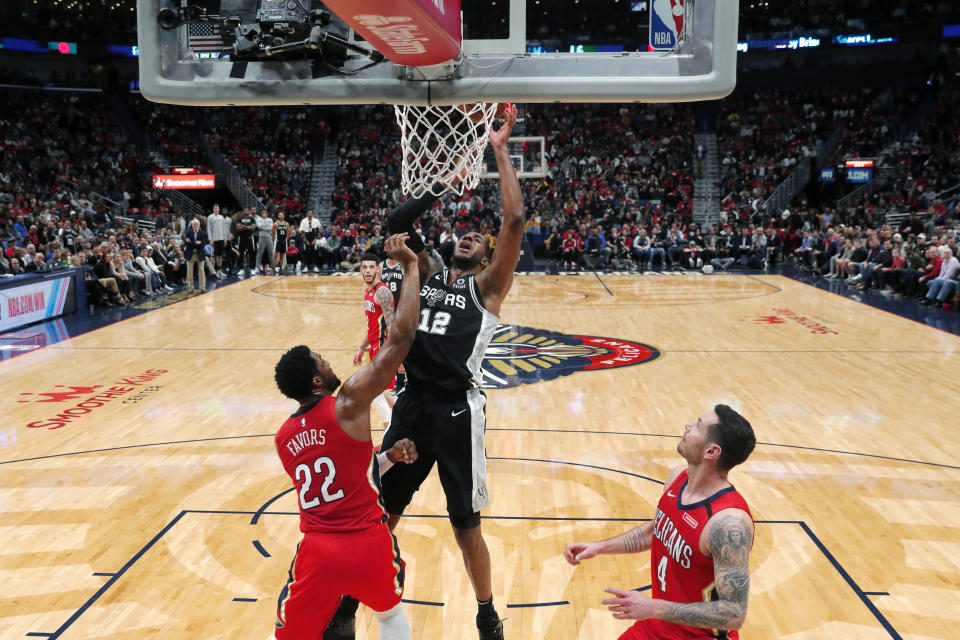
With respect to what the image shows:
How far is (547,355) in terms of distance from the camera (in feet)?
35.0

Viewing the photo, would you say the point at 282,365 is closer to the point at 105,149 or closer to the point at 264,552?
the point at 264,552

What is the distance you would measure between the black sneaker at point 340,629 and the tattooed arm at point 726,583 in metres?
1.34

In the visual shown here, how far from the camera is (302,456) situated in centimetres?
316

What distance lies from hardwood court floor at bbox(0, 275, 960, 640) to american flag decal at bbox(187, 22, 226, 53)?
2.94 meters

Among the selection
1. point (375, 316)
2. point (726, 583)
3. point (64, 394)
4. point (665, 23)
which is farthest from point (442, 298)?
point (64, 394)

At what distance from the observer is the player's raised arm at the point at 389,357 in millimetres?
3129

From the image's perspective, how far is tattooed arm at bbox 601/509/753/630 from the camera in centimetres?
252

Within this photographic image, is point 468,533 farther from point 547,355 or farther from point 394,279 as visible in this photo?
point 547,355

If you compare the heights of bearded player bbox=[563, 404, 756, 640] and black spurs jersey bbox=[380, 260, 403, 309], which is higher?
black spurs jersey bbox=[380, 260, 403, 309]

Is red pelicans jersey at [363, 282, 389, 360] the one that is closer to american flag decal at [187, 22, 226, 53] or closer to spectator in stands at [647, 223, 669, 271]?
american flag decal at [187, 22, 226, 53]

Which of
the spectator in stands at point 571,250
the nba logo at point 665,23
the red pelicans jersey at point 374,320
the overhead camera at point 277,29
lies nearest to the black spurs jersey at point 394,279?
the red pelicans jersey at point 374,320

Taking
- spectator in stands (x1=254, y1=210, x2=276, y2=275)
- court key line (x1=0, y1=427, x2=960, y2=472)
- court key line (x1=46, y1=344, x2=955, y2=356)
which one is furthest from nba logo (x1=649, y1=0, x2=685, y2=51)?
spectator in stands (x1=254, y1=210, x2=276, y2=275)

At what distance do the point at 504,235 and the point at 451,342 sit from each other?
1.92 ft

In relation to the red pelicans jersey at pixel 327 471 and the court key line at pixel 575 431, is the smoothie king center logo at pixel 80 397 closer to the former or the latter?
the court key line at pixel 575 431
